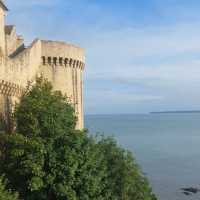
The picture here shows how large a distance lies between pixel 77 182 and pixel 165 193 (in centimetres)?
4041

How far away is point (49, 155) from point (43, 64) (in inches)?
439

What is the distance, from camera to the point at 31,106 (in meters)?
25.1

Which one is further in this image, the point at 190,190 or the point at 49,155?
the point at 190,190

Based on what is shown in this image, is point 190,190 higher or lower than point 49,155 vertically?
lower

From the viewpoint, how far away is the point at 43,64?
111 feet

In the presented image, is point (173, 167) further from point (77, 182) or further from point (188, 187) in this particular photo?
point (77, 182)

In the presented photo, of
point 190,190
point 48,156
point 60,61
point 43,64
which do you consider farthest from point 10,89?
point 190,190

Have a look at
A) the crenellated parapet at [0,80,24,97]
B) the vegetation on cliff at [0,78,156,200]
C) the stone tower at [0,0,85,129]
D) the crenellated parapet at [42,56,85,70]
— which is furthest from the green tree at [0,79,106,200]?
the crenellated parapet at [42,56,85,70]

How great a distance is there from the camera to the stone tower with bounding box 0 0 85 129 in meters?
26.7

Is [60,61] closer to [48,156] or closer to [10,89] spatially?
[10,89]

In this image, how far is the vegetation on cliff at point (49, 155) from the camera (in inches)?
922

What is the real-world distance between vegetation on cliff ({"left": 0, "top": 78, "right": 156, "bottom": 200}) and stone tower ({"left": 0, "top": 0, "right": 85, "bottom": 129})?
1.20 m

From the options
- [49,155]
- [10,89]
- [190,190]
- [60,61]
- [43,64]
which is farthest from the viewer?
[190,190]

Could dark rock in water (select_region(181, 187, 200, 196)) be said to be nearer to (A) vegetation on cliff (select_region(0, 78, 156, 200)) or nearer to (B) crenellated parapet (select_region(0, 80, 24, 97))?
(A) vegetation on cliff (select_region(0, 78, 156, 200))
